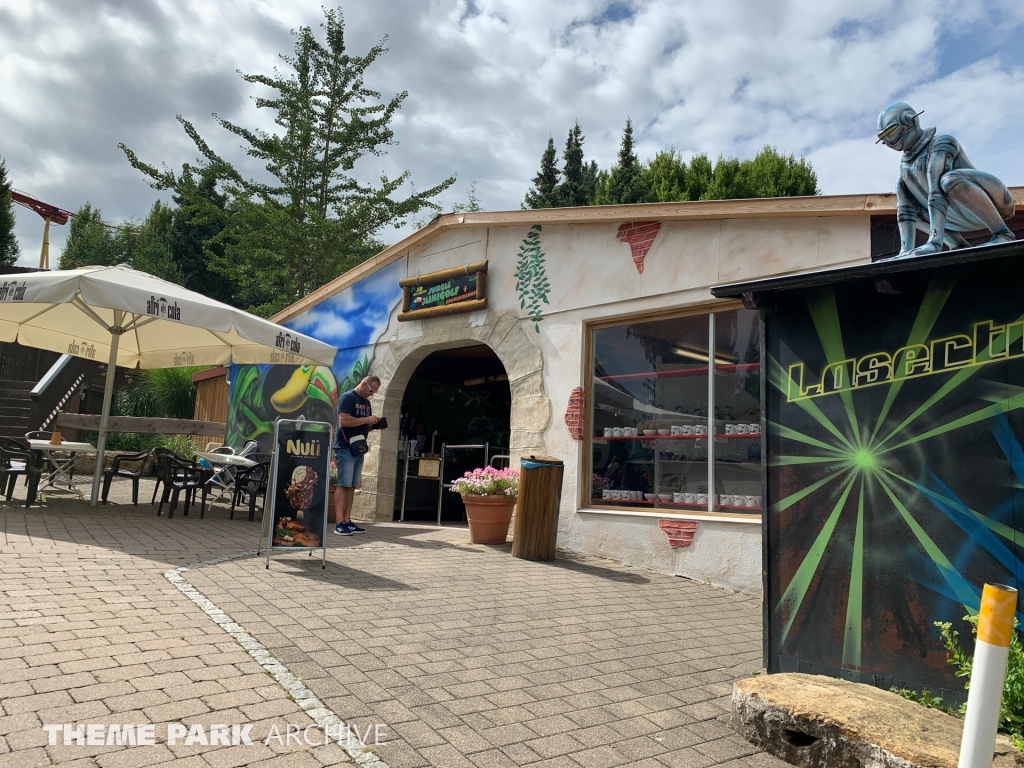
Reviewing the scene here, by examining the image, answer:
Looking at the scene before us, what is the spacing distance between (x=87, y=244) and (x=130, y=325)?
1534 inches

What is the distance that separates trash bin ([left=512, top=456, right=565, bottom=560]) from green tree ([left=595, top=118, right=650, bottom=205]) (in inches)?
865

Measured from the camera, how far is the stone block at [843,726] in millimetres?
2529

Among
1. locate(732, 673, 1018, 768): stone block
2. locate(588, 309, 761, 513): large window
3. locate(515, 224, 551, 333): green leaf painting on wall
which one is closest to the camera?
locate(732, 673, 1018, 768): stone block

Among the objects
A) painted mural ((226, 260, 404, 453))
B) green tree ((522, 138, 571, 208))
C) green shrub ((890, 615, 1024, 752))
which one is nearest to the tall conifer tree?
green tree ((522, 138, 571, 208))

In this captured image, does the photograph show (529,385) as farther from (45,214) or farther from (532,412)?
(45,214)

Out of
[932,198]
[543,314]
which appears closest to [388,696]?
[932,198]

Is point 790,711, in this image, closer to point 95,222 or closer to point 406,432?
point 406,432

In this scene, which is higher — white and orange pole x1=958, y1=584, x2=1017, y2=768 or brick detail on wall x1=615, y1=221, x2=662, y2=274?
brick detail on wall x1=615, y1=221, x2=662, y2=274

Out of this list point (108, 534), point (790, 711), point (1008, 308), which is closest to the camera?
point (790, 711)

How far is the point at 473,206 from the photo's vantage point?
30266mm

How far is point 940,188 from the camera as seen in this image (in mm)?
3732

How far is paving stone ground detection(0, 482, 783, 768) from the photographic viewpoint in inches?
111

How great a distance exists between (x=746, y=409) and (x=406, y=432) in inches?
240

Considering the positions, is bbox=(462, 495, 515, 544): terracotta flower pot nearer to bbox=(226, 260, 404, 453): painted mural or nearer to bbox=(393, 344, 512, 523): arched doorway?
bbox=(393, 344, 512, 523): arched doorway
